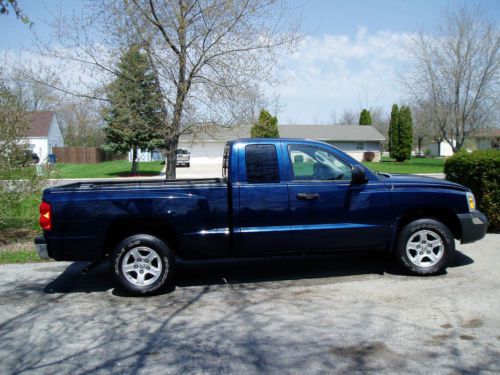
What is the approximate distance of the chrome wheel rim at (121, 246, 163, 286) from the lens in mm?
5598

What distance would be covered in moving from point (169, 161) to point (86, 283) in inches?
Result: 168

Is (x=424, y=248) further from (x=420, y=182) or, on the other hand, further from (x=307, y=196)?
(x=307, y=196)

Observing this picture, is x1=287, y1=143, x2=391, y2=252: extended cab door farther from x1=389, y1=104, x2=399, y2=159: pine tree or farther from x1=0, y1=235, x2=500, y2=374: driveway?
x1=389, y1=104, x2=399, y2=159: pine tree

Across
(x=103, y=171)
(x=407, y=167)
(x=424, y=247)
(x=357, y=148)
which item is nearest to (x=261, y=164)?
(x=424, y=247)

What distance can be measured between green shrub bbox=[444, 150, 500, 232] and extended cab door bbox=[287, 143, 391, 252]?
11.6ft

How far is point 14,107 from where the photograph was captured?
28.4 feet

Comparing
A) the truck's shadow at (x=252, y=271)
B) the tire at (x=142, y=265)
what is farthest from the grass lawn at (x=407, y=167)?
the tire at (x=142, y=265)

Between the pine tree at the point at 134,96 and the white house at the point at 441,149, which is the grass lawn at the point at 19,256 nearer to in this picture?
the pine tree at the point at 134,96

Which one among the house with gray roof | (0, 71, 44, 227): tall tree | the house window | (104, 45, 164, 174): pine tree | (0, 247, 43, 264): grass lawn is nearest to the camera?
(0, 247, 43, 264): grass lawn

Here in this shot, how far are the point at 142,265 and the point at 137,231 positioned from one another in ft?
1.45

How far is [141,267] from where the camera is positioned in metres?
5.62

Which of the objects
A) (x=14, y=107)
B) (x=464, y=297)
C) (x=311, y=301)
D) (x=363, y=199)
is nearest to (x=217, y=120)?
(x=14, y=107)

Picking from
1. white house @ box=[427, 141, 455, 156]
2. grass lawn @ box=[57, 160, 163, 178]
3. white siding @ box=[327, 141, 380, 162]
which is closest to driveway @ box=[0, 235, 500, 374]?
grass lawn @ box=[57, 160, 163, 178]

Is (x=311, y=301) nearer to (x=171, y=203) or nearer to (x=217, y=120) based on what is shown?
(x=171, y=203)
